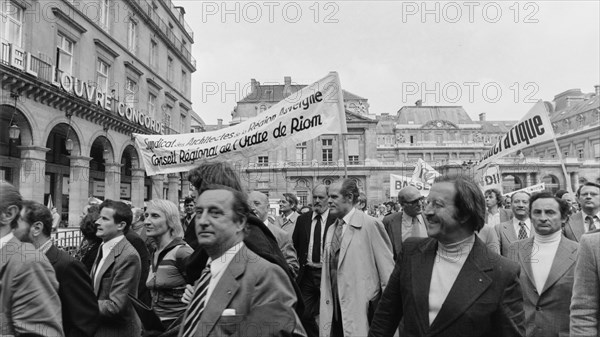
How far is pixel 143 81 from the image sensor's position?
24.3m

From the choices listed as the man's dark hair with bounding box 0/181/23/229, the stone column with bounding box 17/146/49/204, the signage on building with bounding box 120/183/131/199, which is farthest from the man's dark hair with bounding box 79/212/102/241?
the signage on building with bounding box 120/183/131/199

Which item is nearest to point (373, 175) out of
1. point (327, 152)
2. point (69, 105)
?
point (327, 152)

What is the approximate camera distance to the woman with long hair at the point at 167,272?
3.60m

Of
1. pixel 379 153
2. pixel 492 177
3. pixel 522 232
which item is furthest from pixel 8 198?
pixel 379 153

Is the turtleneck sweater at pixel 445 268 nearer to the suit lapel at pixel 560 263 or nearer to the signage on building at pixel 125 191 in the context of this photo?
the suit lapel at pixel 560 263

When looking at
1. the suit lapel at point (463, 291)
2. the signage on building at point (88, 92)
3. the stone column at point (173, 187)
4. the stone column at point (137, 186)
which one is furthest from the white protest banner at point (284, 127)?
the stone column at point (173, 187)

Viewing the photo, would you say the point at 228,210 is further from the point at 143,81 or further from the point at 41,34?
the point at 143,81

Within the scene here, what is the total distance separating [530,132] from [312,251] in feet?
16.2

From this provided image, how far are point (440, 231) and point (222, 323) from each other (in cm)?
133

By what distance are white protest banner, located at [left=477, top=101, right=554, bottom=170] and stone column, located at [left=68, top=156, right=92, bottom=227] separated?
15597mm

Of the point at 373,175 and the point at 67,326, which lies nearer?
the point at 67,326

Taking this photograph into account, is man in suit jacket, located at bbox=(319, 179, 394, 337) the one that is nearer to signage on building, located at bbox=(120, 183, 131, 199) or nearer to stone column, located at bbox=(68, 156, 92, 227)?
stone column, located at bbox=(68, 156, 92, 227)

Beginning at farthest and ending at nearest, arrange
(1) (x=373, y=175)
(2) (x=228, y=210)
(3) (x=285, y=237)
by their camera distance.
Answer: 1. (1) (x=373, y=175)
2. (3) (x=285, y=237)
3. (2) (x=228, y=210)

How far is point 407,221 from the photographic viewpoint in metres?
6.12
